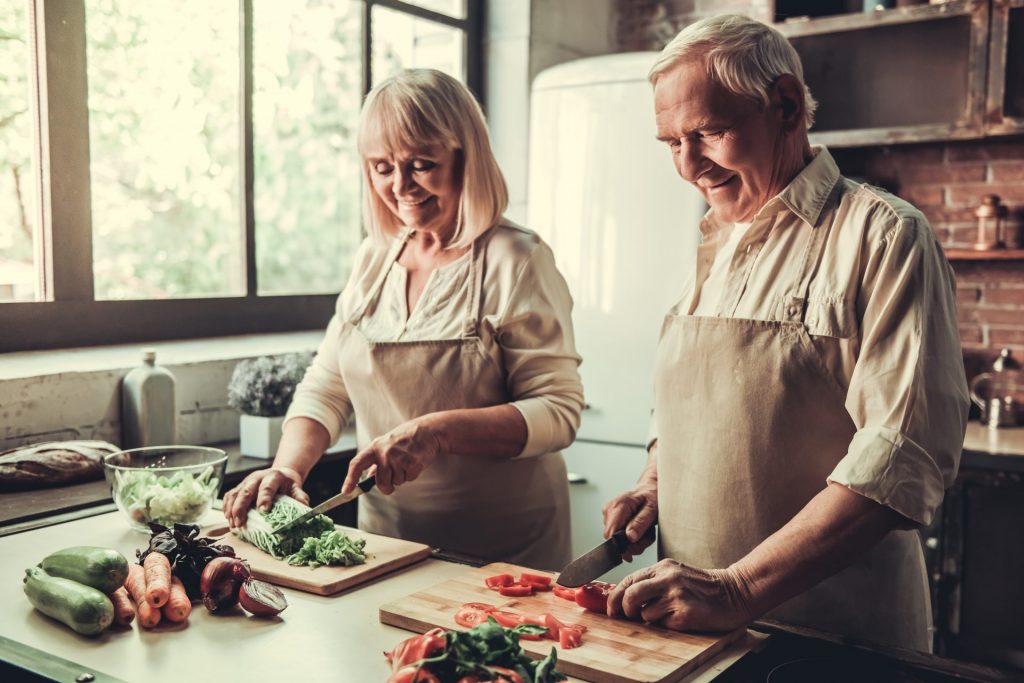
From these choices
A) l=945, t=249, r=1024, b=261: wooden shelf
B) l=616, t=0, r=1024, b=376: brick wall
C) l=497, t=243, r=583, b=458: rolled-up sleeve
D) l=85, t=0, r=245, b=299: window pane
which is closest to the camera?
l=497, t=243, r=583, b=458: rolled-up sleeve

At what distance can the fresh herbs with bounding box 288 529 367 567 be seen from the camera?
1624 mm

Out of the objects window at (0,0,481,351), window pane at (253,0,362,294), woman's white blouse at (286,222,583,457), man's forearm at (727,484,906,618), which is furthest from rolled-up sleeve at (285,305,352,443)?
window pane at (253,0,362,294)

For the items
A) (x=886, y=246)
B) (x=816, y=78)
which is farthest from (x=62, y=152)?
(x=816, y=78)

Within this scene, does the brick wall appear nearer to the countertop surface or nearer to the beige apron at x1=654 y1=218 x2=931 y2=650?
the beige apron at x1=654 y1=218 x2=931 y2=650

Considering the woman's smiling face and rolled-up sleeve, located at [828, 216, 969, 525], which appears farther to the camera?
the woman's smiling face

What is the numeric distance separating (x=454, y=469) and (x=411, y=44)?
239cm

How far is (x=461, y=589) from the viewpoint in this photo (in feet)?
4.89

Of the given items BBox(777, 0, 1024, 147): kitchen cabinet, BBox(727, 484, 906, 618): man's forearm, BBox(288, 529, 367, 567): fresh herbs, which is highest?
BBox(777, 0, 1024, 147): kitchen cabinet

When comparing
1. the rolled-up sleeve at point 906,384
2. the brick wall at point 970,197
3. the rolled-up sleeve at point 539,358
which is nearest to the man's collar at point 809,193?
the rolled-up sleeve at point 906,384

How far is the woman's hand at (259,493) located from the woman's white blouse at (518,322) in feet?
1.16

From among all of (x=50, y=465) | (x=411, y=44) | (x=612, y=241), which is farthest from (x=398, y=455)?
(x=411, y=44)

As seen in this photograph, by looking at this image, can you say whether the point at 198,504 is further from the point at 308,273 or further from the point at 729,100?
the point at 308,273

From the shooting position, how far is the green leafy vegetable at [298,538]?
5.35 ft

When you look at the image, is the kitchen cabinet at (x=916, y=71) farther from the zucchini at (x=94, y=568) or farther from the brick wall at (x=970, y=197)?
the zucchini at (x=94, y=568)
